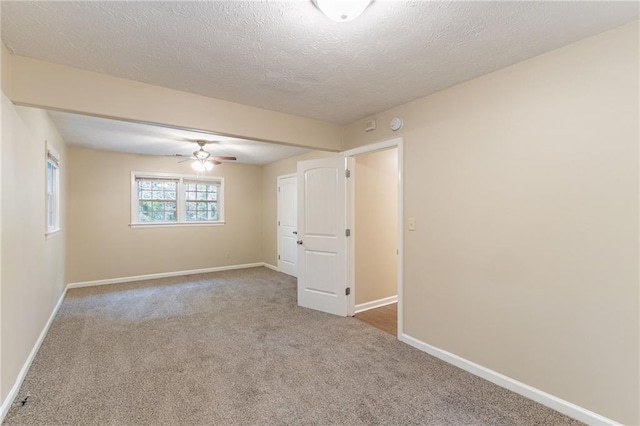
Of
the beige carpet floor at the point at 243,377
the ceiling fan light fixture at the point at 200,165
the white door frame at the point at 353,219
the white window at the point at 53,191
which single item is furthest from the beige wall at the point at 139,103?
the beige carpet floor at the point at 243,377

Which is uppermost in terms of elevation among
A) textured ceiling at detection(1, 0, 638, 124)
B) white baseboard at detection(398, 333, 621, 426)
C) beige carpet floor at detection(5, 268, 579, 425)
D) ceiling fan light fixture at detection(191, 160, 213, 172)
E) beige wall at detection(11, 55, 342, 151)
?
textured ceiling at detection(1, 0, 638, 124)

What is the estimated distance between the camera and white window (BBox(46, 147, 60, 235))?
364 cm

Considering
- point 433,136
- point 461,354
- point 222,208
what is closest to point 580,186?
point 433,136

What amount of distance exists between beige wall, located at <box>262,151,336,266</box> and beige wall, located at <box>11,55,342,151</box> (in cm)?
294

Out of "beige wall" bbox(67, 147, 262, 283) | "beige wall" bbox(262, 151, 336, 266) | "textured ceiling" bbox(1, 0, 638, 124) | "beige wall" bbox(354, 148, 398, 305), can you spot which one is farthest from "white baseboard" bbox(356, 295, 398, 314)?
"beige wall" bbox(67, 147, 262, 283)

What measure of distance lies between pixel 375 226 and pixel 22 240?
365cm

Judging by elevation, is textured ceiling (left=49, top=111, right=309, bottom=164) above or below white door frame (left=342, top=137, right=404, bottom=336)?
above

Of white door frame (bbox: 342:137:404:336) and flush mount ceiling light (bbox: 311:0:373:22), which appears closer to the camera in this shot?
flush mount ceiling light (bbox: 311:0:373:22)

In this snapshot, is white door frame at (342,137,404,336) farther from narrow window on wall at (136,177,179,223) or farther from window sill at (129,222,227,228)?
narrow window on wall at (136,177,179,223)

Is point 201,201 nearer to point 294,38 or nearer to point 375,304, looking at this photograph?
point 375,304

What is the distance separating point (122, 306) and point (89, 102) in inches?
119

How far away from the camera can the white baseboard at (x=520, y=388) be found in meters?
1.87

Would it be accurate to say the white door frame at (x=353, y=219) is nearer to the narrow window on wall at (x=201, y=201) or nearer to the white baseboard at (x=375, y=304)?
the white baseboard at (x=375, y=304)

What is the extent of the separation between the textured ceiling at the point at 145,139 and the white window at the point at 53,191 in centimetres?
46
